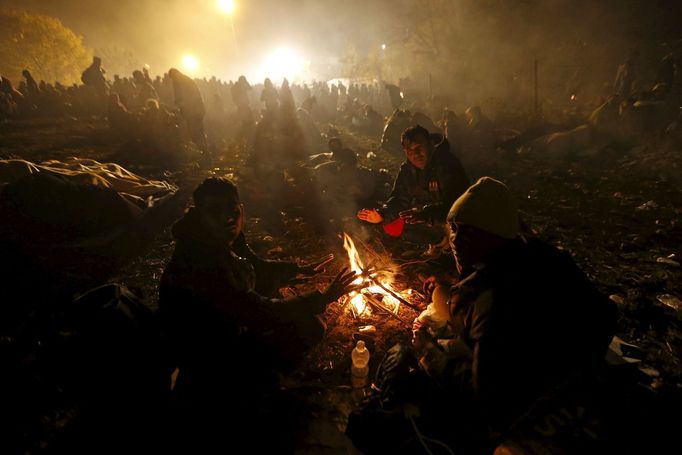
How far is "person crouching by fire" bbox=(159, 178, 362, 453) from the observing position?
8.39ft

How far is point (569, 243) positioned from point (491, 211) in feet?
16.4

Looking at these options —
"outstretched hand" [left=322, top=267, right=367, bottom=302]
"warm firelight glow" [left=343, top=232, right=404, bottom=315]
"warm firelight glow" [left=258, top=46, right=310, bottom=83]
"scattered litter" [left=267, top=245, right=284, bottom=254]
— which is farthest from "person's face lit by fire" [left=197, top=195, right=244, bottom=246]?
"warm firelight glow" [left=258, top=46, right=310, bottom=83]

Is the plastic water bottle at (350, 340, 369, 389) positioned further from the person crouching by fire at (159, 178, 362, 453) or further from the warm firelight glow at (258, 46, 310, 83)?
the warm firelight glow at (258, 46, 310, 83)

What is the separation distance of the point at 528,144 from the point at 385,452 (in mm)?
13141

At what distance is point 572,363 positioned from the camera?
196cm

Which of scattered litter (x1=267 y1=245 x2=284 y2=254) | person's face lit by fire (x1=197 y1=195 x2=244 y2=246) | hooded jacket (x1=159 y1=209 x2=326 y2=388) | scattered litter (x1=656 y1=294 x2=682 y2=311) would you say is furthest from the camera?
scattered litter (x1=267 y1=245 x2=284 y2=254)

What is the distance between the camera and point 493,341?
75.8 inches

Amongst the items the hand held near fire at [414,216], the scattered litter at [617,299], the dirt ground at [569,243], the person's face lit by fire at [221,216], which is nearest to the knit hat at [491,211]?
the dirt ground at [569,243]

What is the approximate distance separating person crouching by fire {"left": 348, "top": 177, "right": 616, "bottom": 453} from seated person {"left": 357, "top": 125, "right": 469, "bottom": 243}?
2.94 meters

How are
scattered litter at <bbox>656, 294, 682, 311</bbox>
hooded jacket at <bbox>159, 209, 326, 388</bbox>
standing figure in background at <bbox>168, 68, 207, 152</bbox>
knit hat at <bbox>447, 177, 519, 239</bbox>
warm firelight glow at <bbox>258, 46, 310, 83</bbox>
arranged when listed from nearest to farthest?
1. knit hat at <bbox>447, 177, 519, 239</bbox>
2. hooded jacket at <bbox>159, 209, 326, 388</bbox>
3. scattered litter at <bbox>656, 294, 682, 311</bbox>
4. standing figure in background at <bbox>168, 68, 207, 152</bbox>
5. warm firelight glow at <bbox>258, 46, 310, 83</bbox>

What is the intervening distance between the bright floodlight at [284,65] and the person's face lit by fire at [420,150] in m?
84.3

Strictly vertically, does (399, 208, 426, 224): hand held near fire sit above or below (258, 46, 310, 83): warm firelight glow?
below

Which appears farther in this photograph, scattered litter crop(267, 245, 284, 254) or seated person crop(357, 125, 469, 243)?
scattered litter crop(267, 245, 284, 254)

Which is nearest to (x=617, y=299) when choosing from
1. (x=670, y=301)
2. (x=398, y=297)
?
(x=670, y=301)
